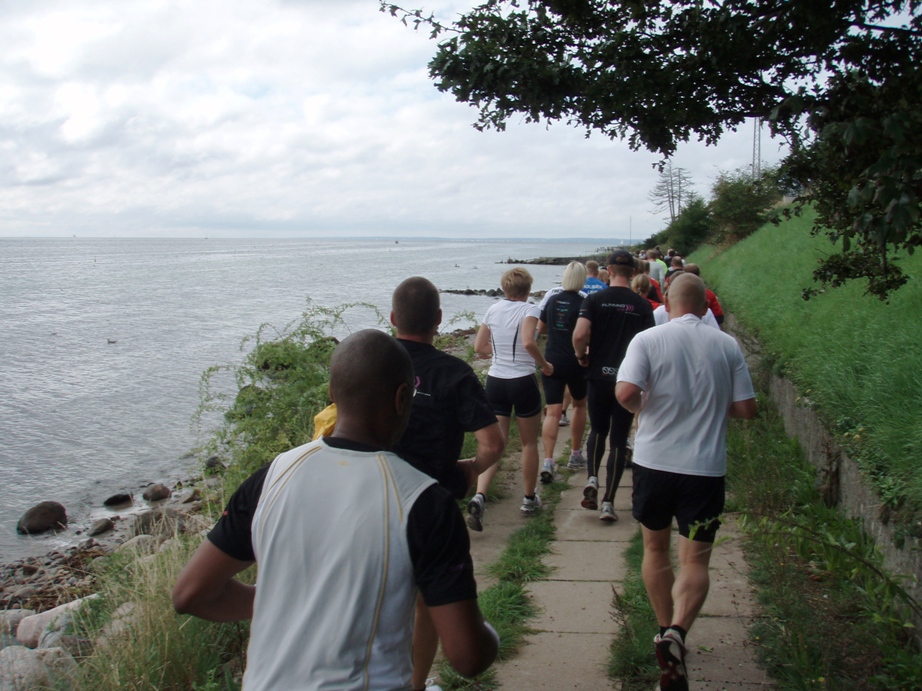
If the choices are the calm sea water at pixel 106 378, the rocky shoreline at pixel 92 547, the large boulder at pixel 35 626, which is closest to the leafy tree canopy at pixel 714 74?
the rocky shoreline at pixel 92 547

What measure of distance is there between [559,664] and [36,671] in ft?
10.1

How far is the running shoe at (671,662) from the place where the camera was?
342cm

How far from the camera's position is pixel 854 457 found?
15.3ft

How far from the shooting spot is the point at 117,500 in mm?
13227

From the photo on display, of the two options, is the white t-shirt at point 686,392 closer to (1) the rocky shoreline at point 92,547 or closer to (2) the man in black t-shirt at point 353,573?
(2) the man in black t-shirt at point 353,573

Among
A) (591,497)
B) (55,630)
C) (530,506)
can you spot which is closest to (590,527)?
(591,497)

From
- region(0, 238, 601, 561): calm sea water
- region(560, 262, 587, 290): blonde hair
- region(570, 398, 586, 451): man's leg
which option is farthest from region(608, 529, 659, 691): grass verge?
region(0, 238, 601, 561): calm sea water

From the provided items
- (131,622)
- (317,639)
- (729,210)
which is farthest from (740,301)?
(729,210)

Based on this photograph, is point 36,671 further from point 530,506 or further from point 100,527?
point 100,527

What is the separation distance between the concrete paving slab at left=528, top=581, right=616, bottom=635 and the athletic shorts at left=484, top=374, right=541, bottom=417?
1.52 m

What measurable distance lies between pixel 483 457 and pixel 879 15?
299 centimetres

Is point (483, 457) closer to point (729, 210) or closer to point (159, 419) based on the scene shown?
point (159, 419)

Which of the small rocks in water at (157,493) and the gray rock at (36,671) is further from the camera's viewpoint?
the small rocks in water at (157,493)

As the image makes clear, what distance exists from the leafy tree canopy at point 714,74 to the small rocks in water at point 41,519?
10530 mm
